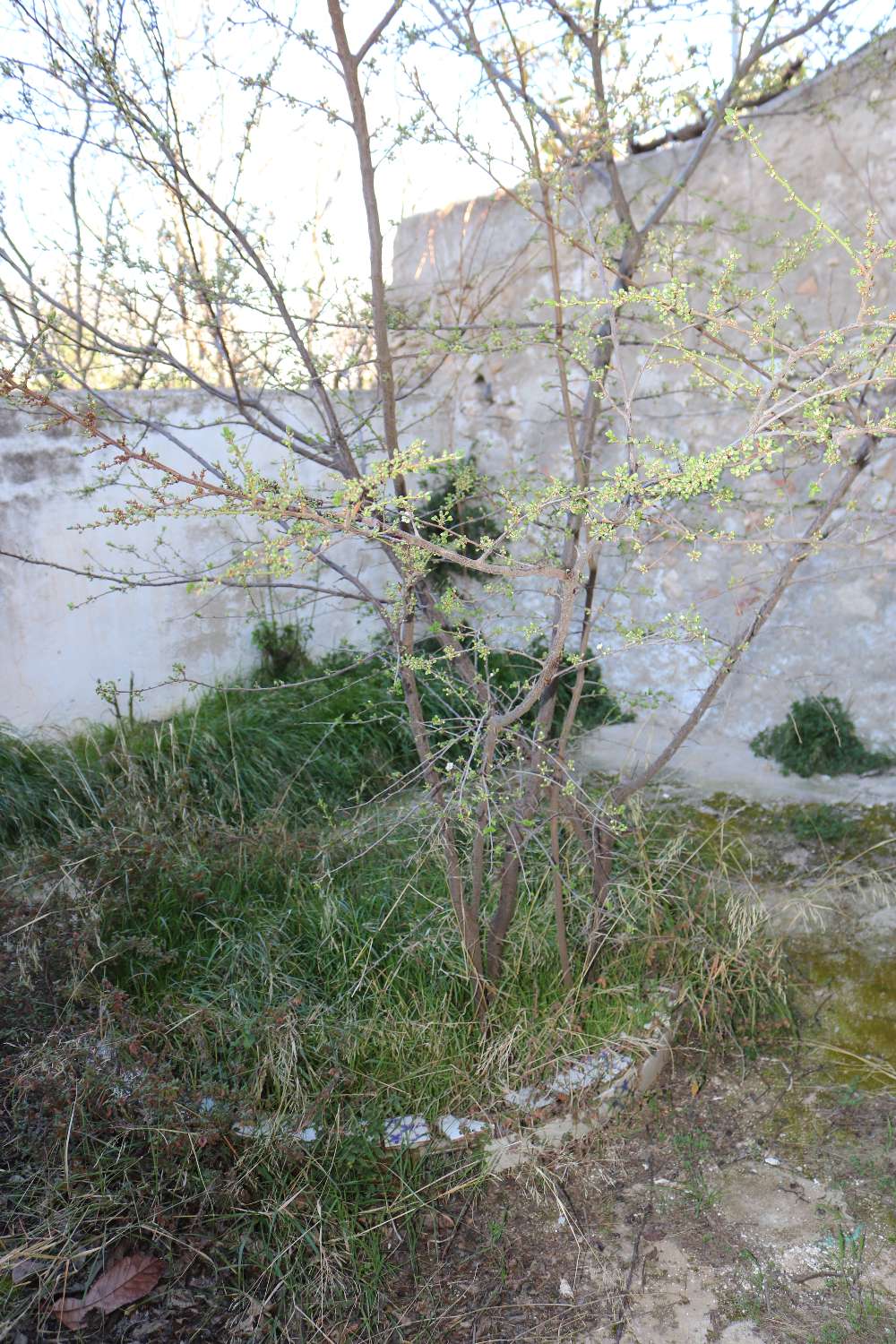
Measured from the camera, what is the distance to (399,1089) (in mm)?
2539

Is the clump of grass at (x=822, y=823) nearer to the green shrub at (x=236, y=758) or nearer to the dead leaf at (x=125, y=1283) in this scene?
the green shrub at (x=236, y=758)

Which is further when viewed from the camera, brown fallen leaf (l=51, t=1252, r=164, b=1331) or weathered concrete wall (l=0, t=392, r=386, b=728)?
weathered concrete wall (l=0, t=392, r=386, b=728)

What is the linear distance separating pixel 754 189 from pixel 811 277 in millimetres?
474

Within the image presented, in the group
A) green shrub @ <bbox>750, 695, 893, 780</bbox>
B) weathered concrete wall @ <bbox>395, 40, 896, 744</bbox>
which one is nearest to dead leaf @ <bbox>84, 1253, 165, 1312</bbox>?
weathered concrete wall @ <bbox>395, 40, 896, 744</bbox>

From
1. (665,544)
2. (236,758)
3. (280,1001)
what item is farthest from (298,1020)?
(665,544)

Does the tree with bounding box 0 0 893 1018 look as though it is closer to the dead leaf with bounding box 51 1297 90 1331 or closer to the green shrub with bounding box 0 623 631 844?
the green shrub with bounding box 0 623 631 844

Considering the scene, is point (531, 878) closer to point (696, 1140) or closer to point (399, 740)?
point (696, 1140)

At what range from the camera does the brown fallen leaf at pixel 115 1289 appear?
2.02 meters

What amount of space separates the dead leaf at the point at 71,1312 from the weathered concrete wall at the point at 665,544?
2366 mm

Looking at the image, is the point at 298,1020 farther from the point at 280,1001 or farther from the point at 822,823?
the point at 822,823

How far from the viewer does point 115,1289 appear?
Result: 6.80 feet

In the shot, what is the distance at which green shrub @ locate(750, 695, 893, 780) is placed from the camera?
4.30 metres

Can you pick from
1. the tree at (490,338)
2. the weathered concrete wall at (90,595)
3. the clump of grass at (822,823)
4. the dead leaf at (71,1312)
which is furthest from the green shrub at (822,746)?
the dead leaf at (71,1312)

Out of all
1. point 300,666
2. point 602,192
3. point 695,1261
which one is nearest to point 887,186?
point 602,192
